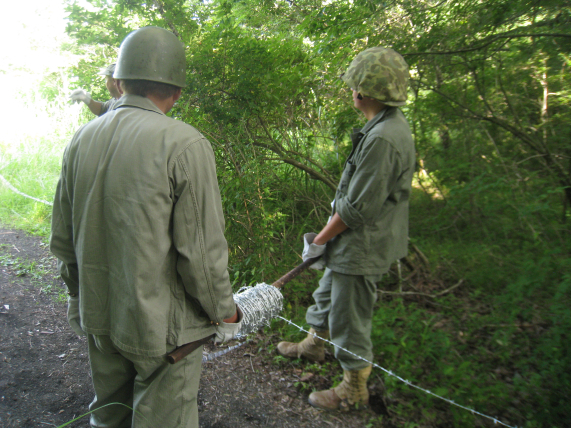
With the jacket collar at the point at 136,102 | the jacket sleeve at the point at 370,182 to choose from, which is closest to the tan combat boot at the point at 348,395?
the jacket sleeve at the point at 370,182

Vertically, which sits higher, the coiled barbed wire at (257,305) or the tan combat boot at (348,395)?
the coiled barbed wire at (257,305)

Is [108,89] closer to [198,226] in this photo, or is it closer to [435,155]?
[198,226]

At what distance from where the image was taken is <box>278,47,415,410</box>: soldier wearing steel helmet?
2.25 metres

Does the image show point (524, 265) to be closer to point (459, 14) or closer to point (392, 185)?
point (392, 185)

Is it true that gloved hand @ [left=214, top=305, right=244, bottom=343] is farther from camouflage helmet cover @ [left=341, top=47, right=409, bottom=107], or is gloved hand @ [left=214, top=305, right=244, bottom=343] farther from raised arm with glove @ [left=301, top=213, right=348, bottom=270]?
camouflage helmet cover @ [left=341, top=47, right=409, bottom=107]

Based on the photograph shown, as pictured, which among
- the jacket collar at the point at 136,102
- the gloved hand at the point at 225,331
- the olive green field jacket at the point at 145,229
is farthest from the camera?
the gloved hand at the point at 225,331

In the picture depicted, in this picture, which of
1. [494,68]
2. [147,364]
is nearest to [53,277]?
[147,364]

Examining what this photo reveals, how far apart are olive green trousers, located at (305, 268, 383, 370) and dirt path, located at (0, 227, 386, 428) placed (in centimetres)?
43

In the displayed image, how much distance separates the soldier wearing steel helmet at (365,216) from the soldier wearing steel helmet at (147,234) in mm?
1051

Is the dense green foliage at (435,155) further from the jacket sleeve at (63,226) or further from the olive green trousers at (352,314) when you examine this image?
the jacket sleeve at (63,226)

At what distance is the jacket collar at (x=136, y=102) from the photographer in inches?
60.5

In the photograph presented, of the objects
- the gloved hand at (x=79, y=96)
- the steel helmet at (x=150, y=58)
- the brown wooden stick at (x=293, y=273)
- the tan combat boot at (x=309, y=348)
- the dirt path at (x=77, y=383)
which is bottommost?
the dirt path at (x=77, y=383)

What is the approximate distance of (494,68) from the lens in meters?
4.41

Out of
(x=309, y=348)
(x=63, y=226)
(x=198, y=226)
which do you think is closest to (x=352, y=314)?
(x=309, y=348)
